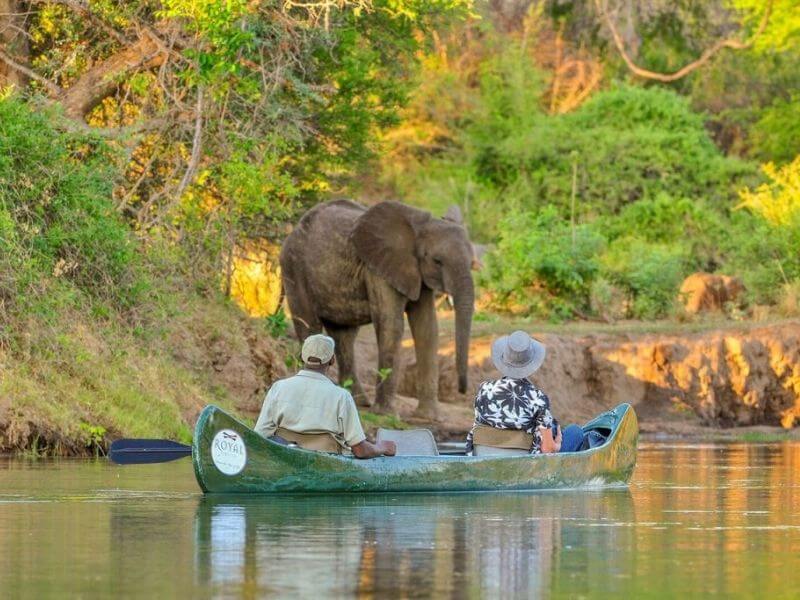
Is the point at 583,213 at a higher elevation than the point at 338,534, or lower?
higher

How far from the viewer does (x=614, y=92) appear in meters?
44.3

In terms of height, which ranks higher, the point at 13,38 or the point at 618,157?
the point at 618,157

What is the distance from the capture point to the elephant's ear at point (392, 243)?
26078 millimetres

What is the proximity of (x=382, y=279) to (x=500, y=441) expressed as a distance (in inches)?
421

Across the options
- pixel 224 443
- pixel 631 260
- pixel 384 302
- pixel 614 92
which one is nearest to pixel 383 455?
pixel 224 443

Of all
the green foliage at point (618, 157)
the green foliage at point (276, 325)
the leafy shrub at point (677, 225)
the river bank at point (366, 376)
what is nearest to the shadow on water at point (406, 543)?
the river bank at point (366, 376)

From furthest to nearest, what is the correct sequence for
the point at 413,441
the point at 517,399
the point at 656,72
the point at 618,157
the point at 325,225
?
the point at 656,72 → the point at 618,157 → the point at 325,225 → the point at 413,441 → the point at 517,399

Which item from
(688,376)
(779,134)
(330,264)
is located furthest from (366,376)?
(779,134)

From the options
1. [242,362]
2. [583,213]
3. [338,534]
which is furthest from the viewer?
[583,213]

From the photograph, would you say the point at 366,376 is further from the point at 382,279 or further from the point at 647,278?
the point at 647,278

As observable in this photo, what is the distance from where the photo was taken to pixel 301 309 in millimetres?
27453

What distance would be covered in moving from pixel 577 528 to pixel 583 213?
2815cm

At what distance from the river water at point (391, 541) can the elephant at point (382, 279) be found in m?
A: 8.76

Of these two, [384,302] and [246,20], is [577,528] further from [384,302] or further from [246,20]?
[384,302]
